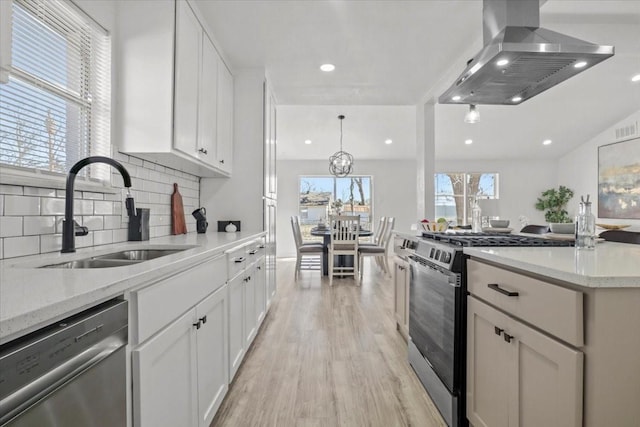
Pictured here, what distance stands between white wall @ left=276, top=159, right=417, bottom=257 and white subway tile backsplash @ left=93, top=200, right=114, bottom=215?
670 cm

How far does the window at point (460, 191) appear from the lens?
8.84 m

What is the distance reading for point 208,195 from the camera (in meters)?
3.29

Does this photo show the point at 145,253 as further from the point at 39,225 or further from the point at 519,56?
the point at 519,56

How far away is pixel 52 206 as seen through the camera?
149 cm

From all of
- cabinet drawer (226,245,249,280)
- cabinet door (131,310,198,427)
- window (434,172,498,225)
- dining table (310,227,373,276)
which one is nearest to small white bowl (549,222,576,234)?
cabinet drawer (226,245,249,280)

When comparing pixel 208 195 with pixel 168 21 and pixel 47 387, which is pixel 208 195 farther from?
pixel 47 387

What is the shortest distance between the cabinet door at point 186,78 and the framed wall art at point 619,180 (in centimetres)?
774

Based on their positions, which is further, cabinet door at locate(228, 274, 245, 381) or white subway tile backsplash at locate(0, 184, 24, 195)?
cabinet door at locate(228, 274, 245, 381)

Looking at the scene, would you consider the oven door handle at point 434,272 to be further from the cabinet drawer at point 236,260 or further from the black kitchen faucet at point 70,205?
the black kitchen faucet at point 70,205

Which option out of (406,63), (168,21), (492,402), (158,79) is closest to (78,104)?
(158,79)

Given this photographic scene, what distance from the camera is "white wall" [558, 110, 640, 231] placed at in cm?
675

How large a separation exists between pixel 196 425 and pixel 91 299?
946 millimetres

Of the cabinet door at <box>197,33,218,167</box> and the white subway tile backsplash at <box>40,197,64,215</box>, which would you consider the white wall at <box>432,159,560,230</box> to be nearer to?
the cabinet door at <box>197,33,218,167</box>

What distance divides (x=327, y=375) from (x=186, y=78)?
6.79 feet
